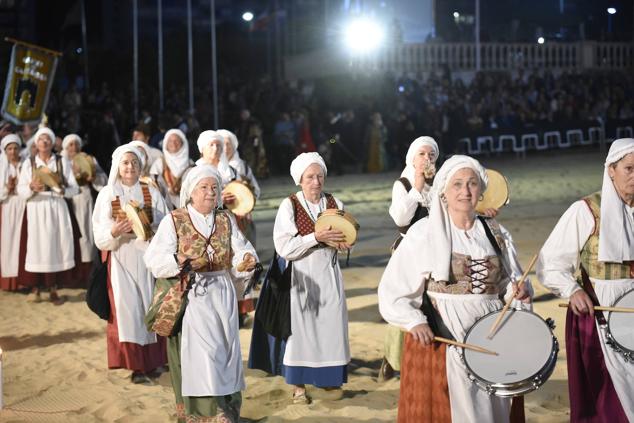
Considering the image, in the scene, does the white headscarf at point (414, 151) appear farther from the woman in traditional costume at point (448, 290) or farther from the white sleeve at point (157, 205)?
the woman in traditional costume at point (448, 290)

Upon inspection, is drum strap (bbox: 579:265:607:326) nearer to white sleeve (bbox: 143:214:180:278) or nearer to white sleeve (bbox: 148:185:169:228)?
white sleeve (bbox: 143:214:180:278)

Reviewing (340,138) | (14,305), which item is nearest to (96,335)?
(14,305)

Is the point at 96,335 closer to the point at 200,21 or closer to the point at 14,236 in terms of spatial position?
the point at 14,236

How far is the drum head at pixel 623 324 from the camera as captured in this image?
5.64 m

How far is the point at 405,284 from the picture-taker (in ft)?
17.9

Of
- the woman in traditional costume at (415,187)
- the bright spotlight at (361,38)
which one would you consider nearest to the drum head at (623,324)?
the woman in traditional costume at (415,187)

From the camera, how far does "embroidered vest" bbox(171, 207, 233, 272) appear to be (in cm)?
684

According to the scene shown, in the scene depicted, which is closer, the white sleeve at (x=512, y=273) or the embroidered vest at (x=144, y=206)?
the white sleeve at (x=512, y=273)

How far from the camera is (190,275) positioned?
22.2ft

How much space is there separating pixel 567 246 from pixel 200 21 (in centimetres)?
5207

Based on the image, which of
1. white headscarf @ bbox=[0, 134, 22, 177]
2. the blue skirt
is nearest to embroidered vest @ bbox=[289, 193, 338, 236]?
the blue skirt

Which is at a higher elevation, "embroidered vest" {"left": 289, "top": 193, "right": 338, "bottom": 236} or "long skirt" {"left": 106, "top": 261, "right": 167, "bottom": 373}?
"embroidered vest" {"left": 289, "top": 193, "right": 338, "bottom": 236}

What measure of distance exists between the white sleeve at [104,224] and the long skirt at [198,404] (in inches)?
66.5

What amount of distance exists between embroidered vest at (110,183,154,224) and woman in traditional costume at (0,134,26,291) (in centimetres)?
473
